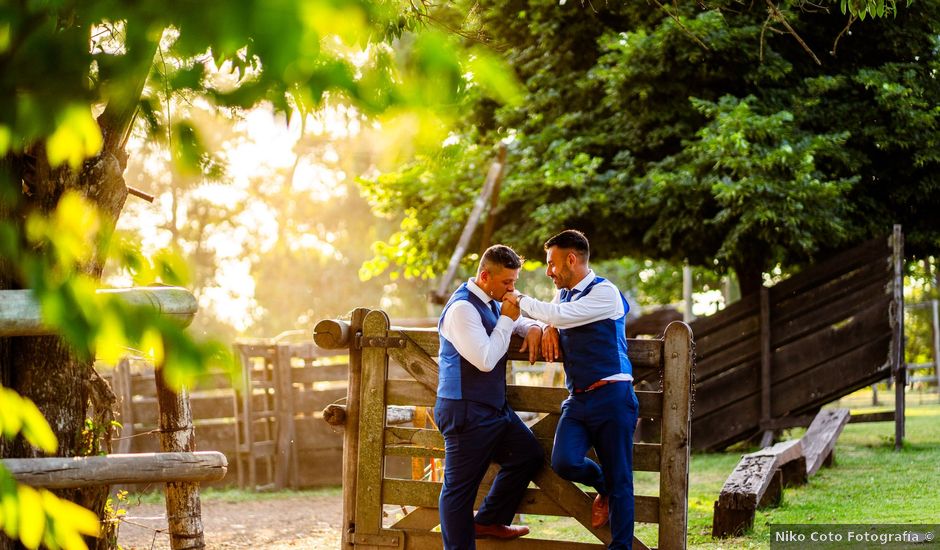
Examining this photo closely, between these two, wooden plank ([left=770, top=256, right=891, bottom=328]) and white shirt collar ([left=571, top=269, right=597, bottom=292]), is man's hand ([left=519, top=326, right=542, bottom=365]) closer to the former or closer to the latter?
white shirt collar ([left=571, top=269, right=597, bottom=292])

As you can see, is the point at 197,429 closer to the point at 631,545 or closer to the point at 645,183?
the point at 645,183

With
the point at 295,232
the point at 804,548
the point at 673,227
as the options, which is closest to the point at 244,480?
the point at 673,227

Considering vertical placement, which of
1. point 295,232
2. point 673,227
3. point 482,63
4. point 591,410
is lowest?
point 591,410

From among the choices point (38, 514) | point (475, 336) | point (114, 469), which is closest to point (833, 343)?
point (475, 336)

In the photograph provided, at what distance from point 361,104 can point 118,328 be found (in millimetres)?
528

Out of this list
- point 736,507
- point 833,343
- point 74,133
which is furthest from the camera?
point 833,343

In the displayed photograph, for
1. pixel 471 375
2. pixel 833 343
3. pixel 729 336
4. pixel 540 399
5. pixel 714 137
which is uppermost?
pixel 714 137

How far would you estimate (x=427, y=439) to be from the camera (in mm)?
6375

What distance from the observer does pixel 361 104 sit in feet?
5.60

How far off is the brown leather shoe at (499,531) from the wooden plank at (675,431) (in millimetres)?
807

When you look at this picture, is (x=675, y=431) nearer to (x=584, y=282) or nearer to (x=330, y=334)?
(x=584, y=282)

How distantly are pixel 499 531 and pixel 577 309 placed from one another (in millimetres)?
1378

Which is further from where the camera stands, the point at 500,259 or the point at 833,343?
the point at 833,343

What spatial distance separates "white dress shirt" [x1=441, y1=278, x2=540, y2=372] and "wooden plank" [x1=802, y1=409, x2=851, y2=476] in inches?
232
